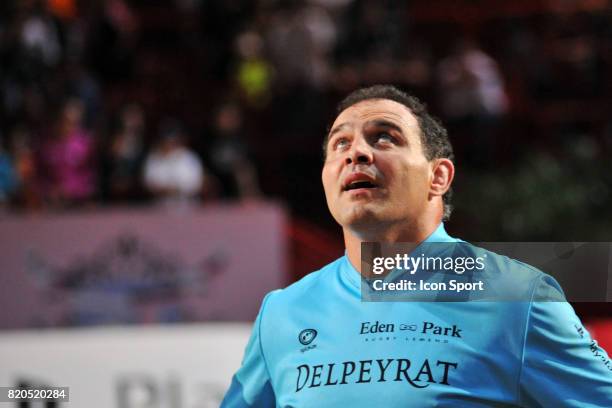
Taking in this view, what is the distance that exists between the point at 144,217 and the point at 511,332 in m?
6.70

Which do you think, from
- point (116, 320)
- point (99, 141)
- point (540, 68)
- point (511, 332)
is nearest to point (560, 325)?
point (511, 332)

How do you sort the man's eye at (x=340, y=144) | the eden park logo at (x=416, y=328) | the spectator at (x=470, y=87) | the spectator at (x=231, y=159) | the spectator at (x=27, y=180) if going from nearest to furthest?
the eden park logo at (x=416, y=328)
the man's eye at (x=340, y=144)
the spectator at (x=27, y=180)
the spectator at (x=231, y=159)
the spectator at (x=470, y=87)

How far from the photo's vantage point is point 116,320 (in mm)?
8703

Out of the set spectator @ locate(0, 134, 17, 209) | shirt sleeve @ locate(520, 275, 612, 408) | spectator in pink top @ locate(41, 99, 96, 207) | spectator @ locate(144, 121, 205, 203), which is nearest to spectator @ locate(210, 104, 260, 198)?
spectator @ locate(144, 121, 205, 203)

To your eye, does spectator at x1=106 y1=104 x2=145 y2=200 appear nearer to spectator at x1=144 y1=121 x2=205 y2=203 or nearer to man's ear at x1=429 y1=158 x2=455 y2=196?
spectator at x1=144 y1=121 x2=205 y2=203

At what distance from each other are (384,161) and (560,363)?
2.20ft

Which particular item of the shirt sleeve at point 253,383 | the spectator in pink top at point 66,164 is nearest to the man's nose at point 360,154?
the shirt sleeve at point 253,383

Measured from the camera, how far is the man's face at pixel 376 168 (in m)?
2.66

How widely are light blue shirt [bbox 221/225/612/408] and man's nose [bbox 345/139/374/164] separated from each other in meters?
0.28

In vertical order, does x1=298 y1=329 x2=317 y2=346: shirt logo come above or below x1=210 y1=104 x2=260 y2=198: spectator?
below

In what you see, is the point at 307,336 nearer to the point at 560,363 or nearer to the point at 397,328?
the point at 397,328

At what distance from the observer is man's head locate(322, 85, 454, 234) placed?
8.73ft

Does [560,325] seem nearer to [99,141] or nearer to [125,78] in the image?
[99,141]

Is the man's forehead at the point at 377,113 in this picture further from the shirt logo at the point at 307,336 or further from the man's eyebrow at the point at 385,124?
the shirt logo at the point at 307,336
